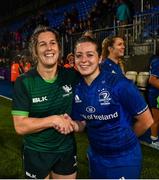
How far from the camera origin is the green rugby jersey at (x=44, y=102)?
341cm

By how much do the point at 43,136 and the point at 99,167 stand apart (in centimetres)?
55

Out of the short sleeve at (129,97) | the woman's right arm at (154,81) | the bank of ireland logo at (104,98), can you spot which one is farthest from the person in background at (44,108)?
the woman's right arm at (154,81)

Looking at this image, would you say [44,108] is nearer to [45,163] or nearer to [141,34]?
[45,163]

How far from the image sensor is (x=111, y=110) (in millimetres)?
3180

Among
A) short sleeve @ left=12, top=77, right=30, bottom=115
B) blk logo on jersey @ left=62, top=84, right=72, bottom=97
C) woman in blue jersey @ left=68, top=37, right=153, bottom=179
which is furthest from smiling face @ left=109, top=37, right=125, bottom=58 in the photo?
short sleeve @ left=12, top=77, right=30, bottom=115

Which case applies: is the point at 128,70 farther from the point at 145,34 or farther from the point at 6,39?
the point at 6,39

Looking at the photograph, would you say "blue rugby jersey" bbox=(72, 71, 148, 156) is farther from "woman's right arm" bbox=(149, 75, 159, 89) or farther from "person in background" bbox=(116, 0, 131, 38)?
"person in background" bbox=(116, 0, 131, 38)

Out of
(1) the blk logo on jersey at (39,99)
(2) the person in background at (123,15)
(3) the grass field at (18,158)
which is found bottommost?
(3) the grass field at (18,158)

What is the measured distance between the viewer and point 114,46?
6656 millimetres

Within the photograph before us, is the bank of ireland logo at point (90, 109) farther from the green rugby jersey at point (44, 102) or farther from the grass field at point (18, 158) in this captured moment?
the grass field at point (18, 158)

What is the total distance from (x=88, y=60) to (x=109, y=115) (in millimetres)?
459

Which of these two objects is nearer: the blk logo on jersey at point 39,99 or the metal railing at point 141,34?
the blk logo on jersey at point 39,99

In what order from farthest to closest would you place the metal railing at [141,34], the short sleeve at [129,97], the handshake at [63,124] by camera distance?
the metal railing at [141,34], the handshake at [63,124], the short sleeve at [129,97]

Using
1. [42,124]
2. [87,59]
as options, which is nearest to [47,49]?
[87,59]
